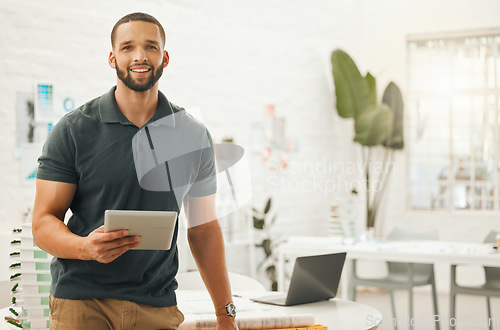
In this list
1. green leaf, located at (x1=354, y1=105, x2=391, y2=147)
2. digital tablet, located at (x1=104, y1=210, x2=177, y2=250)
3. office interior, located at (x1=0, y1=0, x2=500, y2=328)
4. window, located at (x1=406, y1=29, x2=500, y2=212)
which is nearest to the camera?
digital tablet, located at (x1=104, y1=210, x2=177, y2=250)

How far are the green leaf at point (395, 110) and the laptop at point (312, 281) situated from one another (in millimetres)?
4366

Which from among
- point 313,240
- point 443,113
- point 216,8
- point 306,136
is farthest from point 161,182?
point 443,113

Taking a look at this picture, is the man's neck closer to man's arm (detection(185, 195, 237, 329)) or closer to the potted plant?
man's arm (detection(185, 195, 237, 329))

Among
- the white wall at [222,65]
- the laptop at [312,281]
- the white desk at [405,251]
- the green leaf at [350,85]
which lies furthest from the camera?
the green leaf at [350,85]

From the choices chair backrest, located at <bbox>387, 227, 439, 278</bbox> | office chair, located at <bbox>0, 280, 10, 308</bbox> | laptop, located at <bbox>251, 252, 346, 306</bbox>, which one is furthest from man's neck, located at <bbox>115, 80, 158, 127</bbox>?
chair backrest, located at <bbox>387, 227, 439, 278</bbox>

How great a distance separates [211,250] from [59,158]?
1.69 ft

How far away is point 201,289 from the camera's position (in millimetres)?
2980

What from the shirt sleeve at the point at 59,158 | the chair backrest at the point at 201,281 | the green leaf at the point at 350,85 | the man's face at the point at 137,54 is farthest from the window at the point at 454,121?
the shirt sleeve at the point at 59,158

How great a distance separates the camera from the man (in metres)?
1.36

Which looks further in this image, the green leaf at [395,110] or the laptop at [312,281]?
the green leaf at [395,110]

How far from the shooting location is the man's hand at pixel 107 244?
48.8 inches

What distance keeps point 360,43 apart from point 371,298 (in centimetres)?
291

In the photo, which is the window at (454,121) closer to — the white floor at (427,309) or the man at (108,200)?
Result: the white floor at (427,309)

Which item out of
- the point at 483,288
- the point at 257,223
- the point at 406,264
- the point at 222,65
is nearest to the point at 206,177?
the point at 483,288
